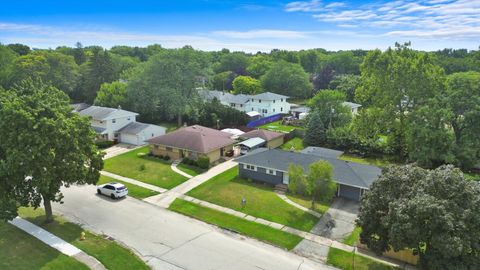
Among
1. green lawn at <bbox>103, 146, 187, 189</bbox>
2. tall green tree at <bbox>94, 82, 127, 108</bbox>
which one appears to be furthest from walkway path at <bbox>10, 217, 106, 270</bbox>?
tall green tree at <bbox>94, 82, 127, 108</bbox>

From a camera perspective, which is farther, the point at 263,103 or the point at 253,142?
the point at 263,103

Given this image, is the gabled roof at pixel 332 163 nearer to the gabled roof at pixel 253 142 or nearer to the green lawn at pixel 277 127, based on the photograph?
the gabled roof at pixel 253 142

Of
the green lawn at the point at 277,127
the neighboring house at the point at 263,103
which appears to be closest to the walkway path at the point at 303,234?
the green lawn at the point at 277,127

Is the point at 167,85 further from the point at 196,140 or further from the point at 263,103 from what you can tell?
the point at 263,103

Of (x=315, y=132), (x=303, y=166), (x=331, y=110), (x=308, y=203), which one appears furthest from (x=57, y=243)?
(x=331, y=110)

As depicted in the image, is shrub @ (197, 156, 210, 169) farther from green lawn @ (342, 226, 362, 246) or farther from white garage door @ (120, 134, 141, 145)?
green lawn @ (342, 226, 362, 246)

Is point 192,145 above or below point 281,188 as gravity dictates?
above
